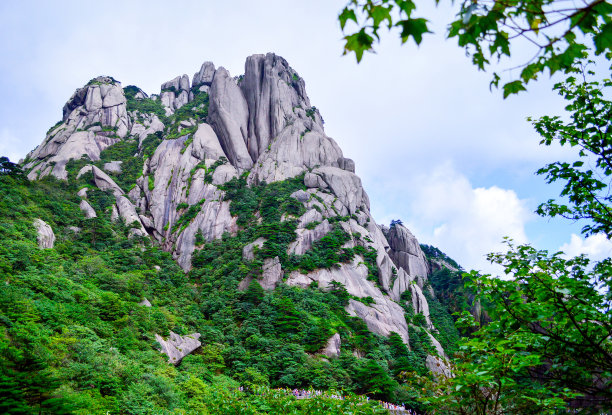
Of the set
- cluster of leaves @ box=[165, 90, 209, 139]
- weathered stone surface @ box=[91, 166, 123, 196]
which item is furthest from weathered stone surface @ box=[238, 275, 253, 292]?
cluster of leaves @ box=[165, 90, 209, 139]

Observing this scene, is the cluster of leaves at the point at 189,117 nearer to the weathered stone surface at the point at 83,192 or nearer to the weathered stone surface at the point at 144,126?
the weathered stone surface at the point at 144,126

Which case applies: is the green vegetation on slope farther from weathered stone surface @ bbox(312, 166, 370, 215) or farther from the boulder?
the boulder

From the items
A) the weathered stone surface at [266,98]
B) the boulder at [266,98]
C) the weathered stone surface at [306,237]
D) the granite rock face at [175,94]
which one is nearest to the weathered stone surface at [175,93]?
the granite rock face at [175,94]

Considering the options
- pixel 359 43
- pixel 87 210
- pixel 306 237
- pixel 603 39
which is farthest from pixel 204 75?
pixel 603 39

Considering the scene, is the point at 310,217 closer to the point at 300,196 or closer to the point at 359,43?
the point at 300,196

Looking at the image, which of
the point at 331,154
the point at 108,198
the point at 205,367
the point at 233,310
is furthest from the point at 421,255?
the point at 108,198

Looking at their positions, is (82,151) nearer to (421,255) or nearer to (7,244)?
(7,244)
